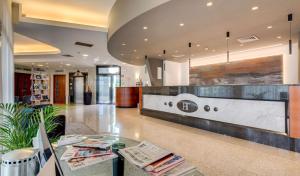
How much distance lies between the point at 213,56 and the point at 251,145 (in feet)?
19.0

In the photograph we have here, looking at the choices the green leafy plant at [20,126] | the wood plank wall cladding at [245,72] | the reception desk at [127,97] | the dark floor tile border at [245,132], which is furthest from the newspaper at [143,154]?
the reception desk at [127,97]

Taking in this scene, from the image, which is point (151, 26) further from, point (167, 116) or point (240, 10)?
point (167, 116)

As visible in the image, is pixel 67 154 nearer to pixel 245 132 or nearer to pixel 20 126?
pixel 20 126

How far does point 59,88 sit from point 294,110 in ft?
51.1

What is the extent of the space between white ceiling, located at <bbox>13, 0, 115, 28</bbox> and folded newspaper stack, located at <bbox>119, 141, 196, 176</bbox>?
15.1ft

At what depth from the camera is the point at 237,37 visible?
527cm

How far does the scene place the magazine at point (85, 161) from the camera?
3.70 feet

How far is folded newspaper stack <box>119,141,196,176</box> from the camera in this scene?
920 mm

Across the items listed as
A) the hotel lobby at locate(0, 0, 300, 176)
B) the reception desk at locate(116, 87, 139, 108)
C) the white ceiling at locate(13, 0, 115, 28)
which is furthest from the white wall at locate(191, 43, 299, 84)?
the white ceiling at locate(13, 0, 115, 28)

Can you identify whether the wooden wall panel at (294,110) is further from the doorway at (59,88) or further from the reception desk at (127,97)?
the doorway at (59,88)

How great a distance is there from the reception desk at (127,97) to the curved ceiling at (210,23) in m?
4.57

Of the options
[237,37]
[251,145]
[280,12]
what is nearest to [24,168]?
[251,145]

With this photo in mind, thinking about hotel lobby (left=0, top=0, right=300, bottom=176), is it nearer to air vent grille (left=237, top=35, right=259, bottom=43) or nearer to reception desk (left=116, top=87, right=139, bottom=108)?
air vent grille (left=237, top=35, right=259, bottom=43)

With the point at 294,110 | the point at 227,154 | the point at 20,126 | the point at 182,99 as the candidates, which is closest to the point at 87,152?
the point at 20,126
